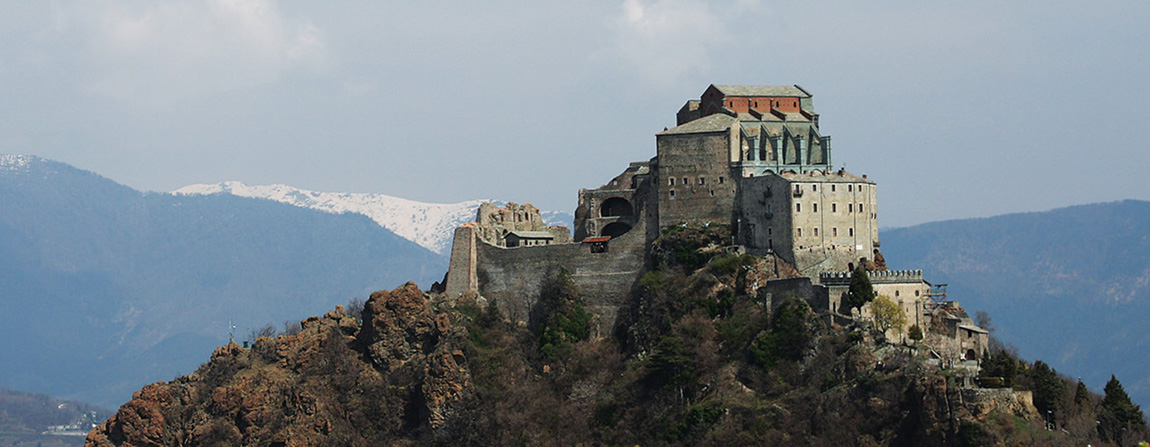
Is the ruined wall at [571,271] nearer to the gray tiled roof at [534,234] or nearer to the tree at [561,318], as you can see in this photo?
the tree at [561,318]

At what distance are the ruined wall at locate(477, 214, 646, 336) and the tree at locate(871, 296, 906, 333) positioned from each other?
2174cm

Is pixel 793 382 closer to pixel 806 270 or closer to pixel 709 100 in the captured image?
pixel 806 270

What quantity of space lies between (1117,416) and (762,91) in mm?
41567

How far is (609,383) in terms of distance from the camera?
107938mm

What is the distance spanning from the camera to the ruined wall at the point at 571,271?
376ft

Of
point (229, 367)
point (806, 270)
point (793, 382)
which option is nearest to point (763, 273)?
point (806, 270)

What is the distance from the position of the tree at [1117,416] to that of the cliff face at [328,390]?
44855 millimetres

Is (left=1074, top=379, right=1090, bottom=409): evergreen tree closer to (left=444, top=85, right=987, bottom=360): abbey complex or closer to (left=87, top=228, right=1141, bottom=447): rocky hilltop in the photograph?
(left=87, top=228, right=1141, bottom=447): rocky hilltop

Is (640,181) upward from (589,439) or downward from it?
upward

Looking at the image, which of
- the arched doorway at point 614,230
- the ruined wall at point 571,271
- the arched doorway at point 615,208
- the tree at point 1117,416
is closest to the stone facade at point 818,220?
the ruined wall at point 571,271

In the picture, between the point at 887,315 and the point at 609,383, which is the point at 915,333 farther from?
the point at 609,383

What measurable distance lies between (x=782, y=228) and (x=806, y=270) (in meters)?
3.61

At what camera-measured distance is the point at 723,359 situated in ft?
333

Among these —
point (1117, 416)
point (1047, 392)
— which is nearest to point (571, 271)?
point (1047, 392)
